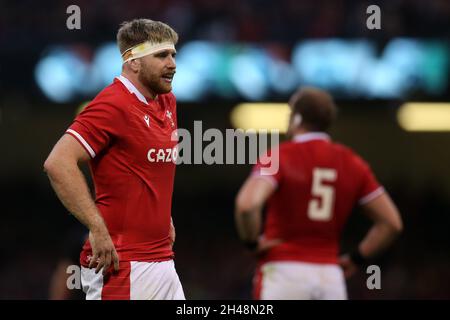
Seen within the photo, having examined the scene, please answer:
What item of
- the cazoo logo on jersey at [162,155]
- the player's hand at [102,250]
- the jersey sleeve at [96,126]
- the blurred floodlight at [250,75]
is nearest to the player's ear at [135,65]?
the jersey sleeve at [96,126]

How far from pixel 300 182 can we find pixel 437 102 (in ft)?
33.9

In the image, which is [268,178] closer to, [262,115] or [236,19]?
[262,115]

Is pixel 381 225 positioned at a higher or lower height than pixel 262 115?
lower

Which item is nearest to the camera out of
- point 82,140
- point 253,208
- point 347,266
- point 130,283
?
point 82,140

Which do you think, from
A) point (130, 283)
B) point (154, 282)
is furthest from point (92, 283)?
point (154, 282)

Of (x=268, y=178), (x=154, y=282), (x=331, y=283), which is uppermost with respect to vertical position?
(x=268, y=178)

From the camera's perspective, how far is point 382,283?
17234 mm

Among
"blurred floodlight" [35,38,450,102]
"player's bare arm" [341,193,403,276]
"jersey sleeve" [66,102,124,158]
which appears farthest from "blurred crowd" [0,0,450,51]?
"jersey sleeve" [66,102,124,158]

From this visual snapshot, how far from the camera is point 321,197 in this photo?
248 inches

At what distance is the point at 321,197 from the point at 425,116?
1088 cm

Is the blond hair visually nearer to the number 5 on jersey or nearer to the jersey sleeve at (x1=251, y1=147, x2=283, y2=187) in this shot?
the jersey sleeve at (x1=251, y1=147, x2=283, y2=187)

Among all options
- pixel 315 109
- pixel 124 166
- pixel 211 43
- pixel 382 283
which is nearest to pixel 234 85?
pixel 211 43

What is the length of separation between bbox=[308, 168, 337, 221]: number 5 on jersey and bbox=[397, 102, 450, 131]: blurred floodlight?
10.2m
